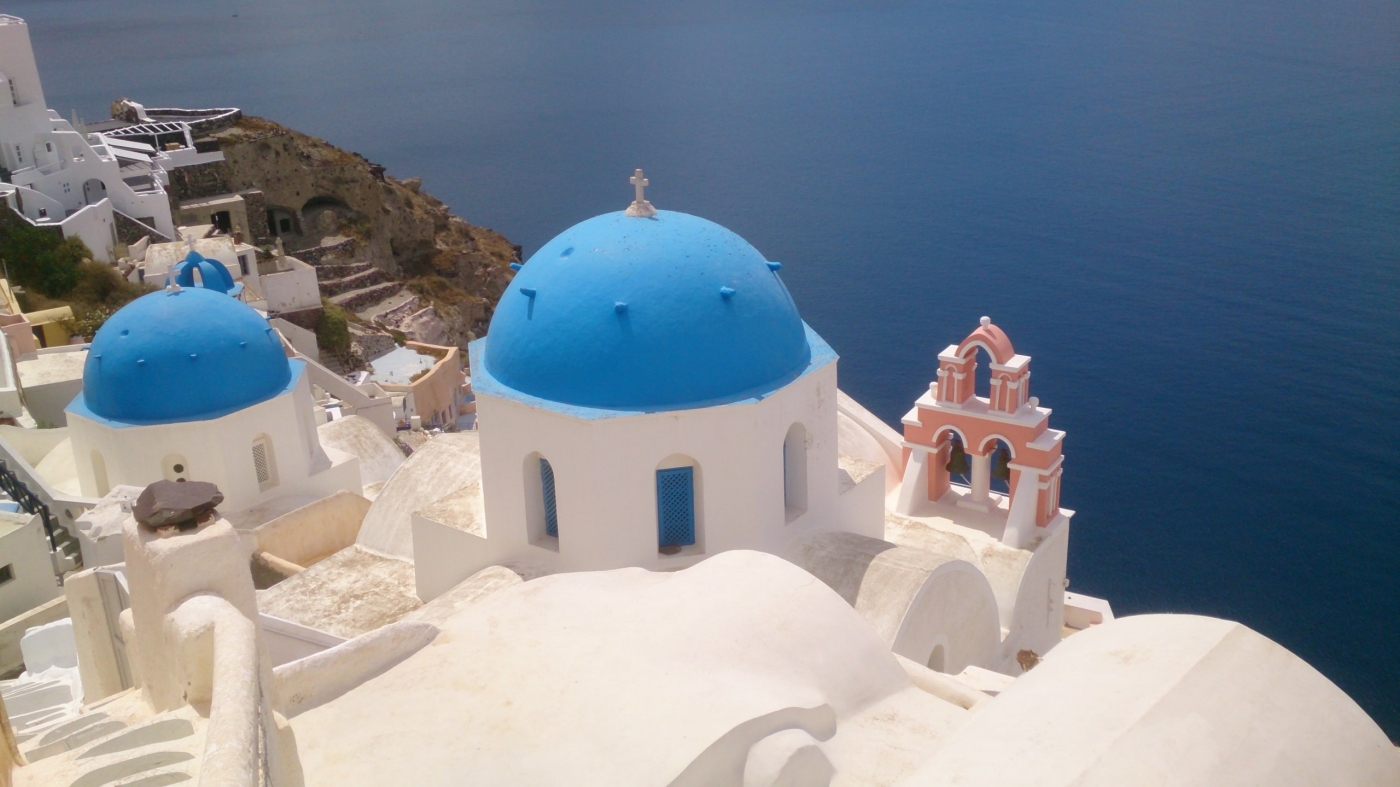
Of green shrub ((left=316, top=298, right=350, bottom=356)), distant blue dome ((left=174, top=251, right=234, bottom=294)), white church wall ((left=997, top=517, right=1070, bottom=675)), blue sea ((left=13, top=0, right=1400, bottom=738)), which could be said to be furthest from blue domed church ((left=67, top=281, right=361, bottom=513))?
blue sea ((left=13, top=0, right=1400, bottom=738))

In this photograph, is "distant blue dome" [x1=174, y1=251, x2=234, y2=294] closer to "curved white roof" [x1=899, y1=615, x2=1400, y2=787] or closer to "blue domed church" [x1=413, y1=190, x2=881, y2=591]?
"blue domed church" [x1=413, y1=190, x2=881, y2=591]

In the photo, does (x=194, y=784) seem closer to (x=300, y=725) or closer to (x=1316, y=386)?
(x=300, y=725)

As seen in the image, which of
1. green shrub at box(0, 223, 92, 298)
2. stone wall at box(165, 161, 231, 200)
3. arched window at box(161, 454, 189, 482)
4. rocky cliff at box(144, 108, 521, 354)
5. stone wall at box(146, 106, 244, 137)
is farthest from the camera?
stone wall at box(146, 106, 244, 137)

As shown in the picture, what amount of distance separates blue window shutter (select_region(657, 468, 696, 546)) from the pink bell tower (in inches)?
173

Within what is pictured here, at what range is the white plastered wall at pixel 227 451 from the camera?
13.9 meters

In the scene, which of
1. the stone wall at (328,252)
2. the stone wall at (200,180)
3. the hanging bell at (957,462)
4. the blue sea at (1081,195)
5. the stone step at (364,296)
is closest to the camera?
the hanging bell at (957,462)

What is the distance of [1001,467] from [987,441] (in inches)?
20.1

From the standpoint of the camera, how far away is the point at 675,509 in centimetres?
1094

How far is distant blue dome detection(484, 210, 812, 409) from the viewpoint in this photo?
10.3 metres

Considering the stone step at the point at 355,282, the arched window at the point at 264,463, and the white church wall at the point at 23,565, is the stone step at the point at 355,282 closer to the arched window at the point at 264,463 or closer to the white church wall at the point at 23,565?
the arched window at the point at 264,463

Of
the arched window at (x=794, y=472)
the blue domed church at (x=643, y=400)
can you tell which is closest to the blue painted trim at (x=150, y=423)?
the blue domed church at (x=643, y=400)

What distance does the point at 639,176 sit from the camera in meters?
10.9

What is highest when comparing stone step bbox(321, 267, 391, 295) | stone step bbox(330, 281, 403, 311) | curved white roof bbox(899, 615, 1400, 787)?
curved white roof bbox(899, 615, 1400, 787)

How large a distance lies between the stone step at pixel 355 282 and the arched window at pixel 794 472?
95.9 ft
